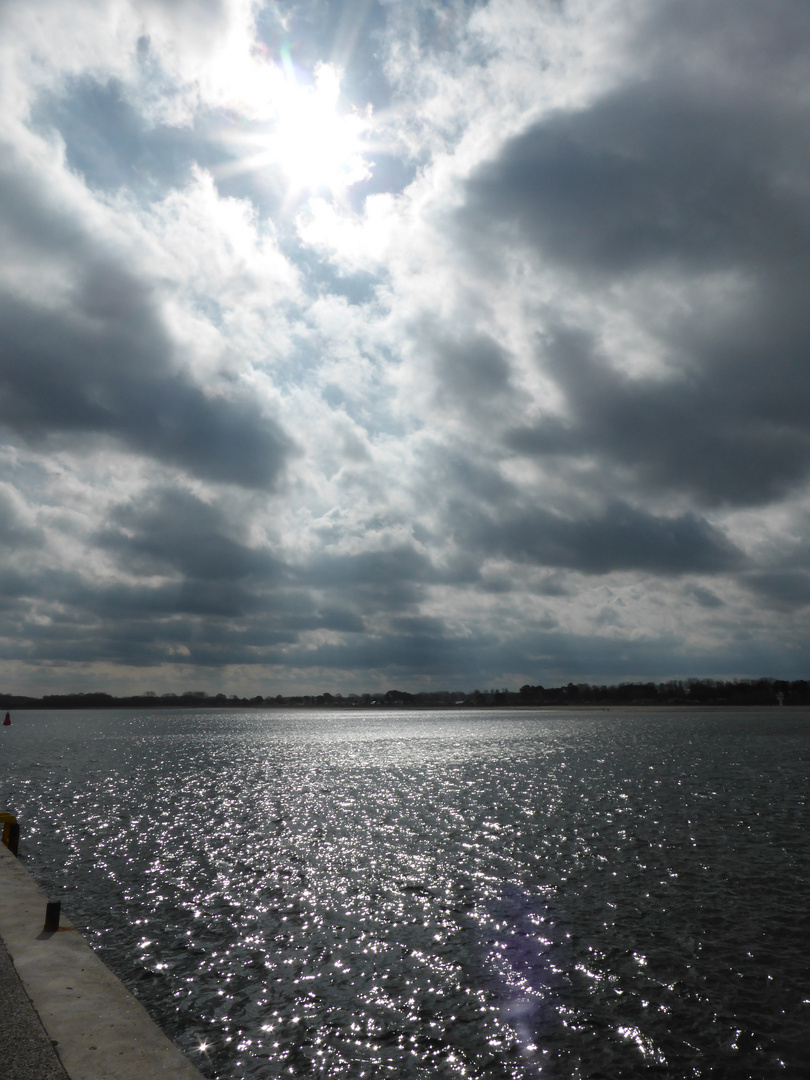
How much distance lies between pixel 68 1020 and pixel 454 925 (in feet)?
45.3

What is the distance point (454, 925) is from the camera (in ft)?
76.7

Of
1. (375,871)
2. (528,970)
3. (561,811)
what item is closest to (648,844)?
(561,811)

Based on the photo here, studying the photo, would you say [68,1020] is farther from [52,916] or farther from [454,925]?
[454,925]

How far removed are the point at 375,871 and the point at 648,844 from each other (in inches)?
579

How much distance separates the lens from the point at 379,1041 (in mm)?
15414

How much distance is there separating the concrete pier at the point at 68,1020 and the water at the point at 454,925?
Result: 2176mm

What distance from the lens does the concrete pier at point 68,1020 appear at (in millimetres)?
11133

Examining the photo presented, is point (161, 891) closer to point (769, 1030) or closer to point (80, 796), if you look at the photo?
point (769, 1030)

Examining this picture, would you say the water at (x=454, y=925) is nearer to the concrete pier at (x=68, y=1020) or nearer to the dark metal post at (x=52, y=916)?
the concrete pier at (x=68, y=1020)

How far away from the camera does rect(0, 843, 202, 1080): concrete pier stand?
11.1 meters

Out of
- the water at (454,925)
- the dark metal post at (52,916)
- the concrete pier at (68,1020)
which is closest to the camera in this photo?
the concrete pier at (68,1020)

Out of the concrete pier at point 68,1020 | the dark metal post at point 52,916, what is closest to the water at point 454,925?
the concrete pier at point 68,1020

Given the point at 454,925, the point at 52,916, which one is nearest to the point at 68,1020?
the point at 52,916

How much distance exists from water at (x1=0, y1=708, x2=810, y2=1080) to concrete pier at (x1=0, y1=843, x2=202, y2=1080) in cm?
218
